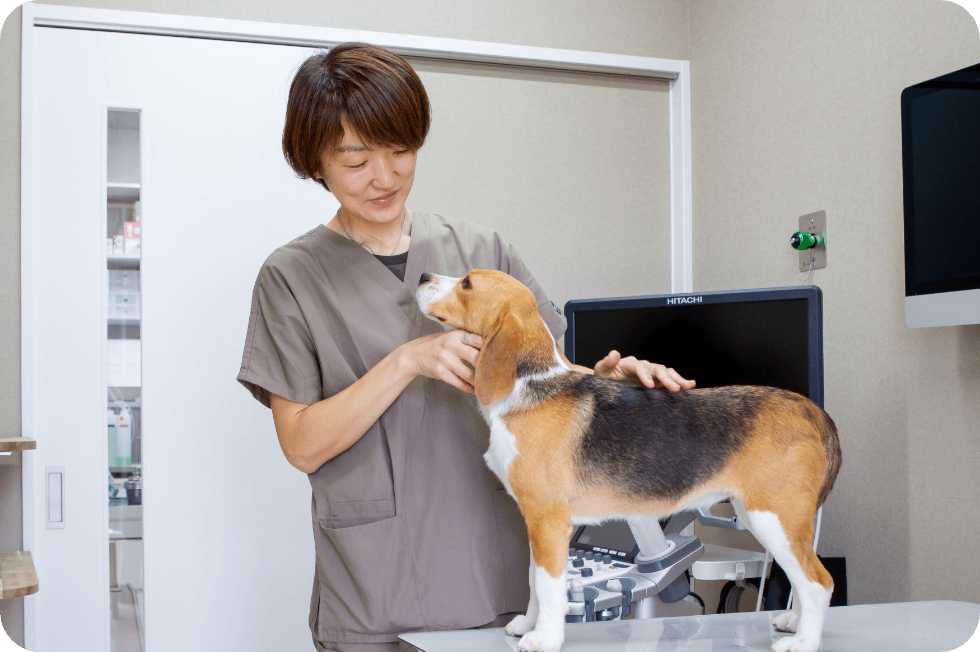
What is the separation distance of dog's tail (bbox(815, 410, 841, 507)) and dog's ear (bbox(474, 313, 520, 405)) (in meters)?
0.43

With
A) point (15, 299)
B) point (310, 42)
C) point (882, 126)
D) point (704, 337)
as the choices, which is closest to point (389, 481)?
point (704, 337)

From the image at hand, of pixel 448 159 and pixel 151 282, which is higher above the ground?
pixel 448 159

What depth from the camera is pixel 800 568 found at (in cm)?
105

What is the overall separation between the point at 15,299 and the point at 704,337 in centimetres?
202

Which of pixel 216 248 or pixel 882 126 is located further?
pixel 216 248

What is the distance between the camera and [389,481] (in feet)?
4.19

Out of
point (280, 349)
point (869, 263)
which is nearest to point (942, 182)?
point (869, 263)

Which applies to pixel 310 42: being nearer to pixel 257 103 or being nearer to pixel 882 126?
pixel 257 103

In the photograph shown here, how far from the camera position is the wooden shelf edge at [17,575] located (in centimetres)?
184

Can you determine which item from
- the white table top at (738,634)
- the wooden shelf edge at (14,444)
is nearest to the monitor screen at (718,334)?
the white table top at (738,634)

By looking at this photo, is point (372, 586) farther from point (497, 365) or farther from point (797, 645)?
point (797, 645)

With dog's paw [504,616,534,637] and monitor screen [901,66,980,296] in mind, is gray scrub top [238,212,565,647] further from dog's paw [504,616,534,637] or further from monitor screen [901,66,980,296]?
monitor screen [901,66,980,296]

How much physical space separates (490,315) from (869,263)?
1356 mm

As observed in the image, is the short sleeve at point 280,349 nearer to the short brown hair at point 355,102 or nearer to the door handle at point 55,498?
the short brown hair at point 355,102
